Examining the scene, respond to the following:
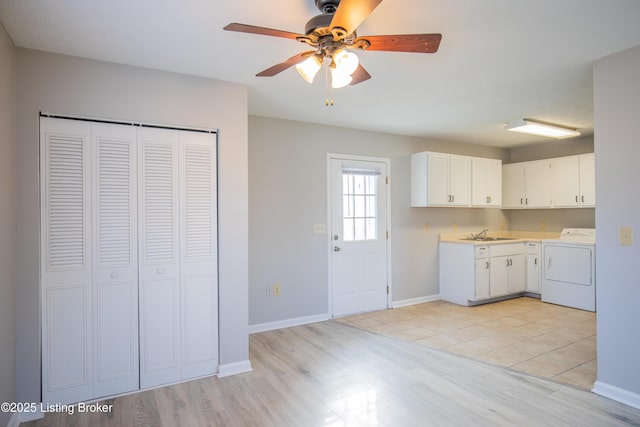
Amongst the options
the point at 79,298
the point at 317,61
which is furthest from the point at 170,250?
the point at 317,61

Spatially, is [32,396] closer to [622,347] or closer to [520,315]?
[622,347]

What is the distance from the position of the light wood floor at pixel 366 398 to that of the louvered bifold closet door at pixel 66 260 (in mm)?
275

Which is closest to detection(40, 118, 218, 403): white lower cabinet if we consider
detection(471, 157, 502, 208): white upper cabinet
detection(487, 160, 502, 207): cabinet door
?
detection(471, 157, 502, 208): white upper cabinet

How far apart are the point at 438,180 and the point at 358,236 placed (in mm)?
1438

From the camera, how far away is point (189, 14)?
2.00m

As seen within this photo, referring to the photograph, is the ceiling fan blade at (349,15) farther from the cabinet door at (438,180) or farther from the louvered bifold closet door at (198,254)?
the cabinet door at (438,180)

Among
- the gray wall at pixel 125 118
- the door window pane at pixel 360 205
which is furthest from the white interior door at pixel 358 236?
the gray wall at pixel 125 118

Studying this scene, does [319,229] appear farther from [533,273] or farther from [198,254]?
[533,273]

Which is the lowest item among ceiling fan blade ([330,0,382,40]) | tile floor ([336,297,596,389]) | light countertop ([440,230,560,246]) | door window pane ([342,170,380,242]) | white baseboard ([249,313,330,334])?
tile floor ([336,297,596,389])

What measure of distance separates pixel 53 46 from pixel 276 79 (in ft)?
5.02

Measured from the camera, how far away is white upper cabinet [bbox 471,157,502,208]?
542 cm

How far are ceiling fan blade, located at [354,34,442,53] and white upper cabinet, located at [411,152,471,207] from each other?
332 centimetres

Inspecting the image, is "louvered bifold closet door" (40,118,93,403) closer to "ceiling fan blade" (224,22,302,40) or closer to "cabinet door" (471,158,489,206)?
"ceiling fan blade" (224,22,302,40)

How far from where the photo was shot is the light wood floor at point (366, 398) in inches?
89.8
